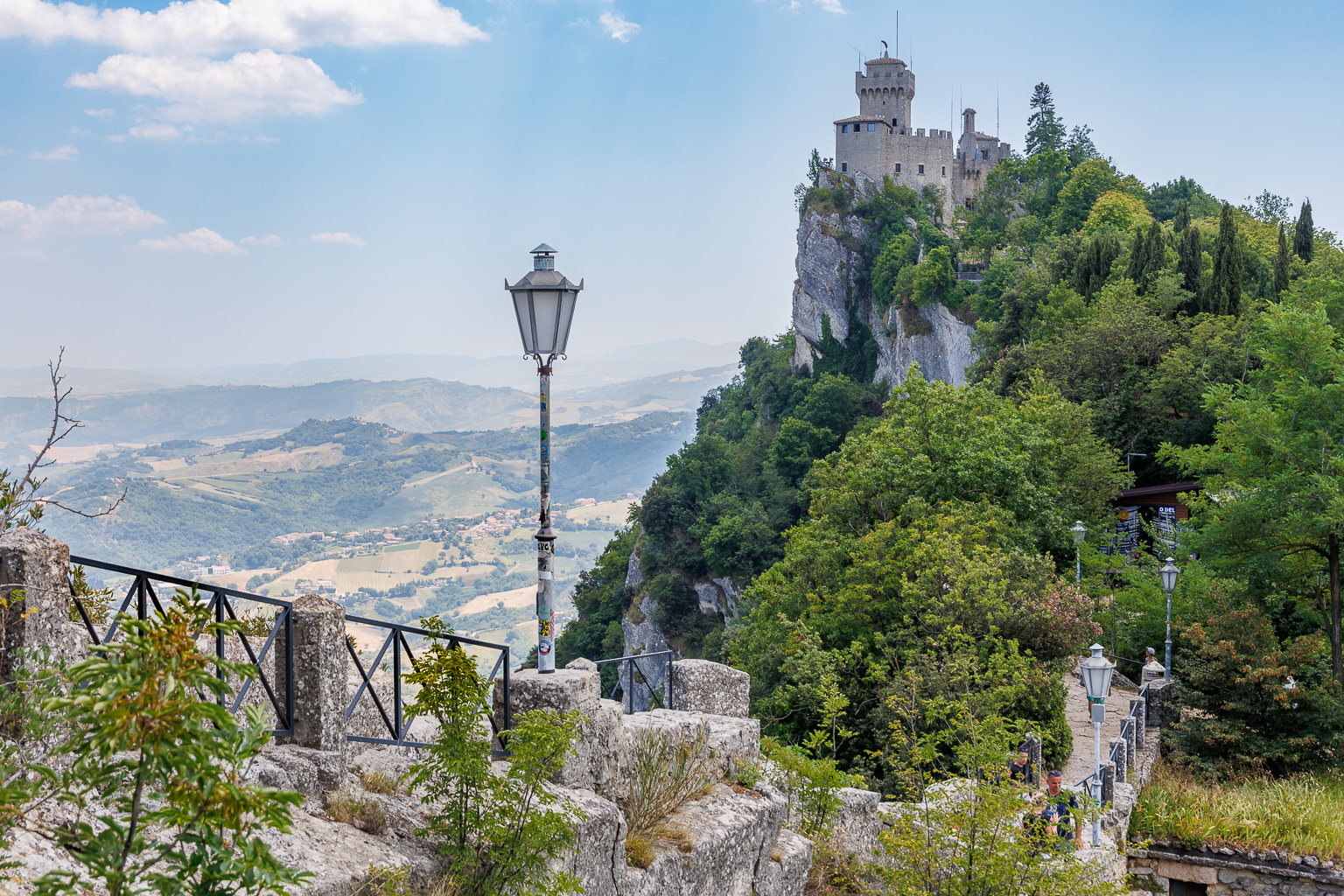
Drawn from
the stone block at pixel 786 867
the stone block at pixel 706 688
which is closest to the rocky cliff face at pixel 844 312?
the stone block at pixel 706 688

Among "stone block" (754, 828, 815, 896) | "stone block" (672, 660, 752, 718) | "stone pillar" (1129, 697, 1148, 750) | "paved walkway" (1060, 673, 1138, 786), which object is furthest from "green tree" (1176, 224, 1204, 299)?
"stone block" (754, 828, 815, 896)

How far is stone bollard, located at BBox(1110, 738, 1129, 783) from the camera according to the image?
1551cm

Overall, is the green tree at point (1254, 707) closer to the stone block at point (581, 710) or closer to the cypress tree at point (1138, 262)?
the stone block at point (581, 710)

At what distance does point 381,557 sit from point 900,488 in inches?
3897

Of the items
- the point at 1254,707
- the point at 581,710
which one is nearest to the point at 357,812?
the point at 581,710

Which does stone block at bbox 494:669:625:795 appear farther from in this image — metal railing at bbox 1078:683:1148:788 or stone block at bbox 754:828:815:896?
metal railing at bbox 1078:683:1148:788

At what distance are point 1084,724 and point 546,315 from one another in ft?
51.7

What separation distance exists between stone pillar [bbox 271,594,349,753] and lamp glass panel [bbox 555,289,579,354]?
Result: 250cm

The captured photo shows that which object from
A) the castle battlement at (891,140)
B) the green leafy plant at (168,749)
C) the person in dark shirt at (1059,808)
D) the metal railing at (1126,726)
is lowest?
the metal railing at (1126,726)

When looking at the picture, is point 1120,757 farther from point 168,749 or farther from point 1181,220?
point 1181,220

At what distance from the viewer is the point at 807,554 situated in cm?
2358

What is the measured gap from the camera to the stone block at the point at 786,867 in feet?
26.5

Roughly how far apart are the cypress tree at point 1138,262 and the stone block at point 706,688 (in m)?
41.6

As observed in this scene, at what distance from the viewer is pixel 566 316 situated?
730cm
